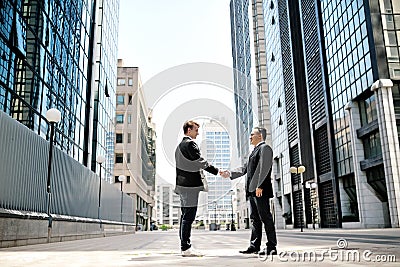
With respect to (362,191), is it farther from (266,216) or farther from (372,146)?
(266,216)

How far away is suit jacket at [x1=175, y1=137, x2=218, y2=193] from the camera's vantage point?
555 centimetres

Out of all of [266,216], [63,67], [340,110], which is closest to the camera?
[266,216]

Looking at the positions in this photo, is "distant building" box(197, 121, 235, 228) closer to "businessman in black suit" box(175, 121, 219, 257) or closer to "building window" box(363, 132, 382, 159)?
"businessman in black suit" box(175, 121, 219, 257)

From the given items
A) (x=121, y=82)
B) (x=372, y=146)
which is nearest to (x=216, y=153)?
(x=372, y=146)

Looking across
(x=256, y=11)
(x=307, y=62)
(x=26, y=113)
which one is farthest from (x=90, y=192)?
(x=256, y=11)

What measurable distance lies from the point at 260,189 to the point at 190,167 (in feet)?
3.37

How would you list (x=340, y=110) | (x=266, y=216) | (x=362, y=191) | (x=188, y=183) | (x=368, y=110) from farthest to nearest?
1. (x=340, y=110)
2. (x=362, y=191)
3. (x=368, y=110)
4. (x=188, y=183)
5. (x=266, y=216)

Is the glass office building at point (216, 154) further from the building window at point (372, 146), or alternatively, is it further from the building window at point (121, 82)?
the building window at point (121, 82)

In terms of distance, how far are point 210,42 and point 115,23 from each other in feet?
125

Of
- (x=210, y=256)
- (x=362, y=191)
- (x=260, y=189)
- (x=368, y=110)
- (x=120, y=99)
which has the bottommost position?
(x=210, y=256)

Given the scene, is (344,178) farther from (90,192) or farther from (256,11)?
(256,11)

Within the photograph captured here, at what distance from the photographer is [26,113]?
64.4 ft

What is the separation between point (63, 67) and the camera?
86.6 feet

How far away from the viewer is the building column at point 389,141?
960 inches
